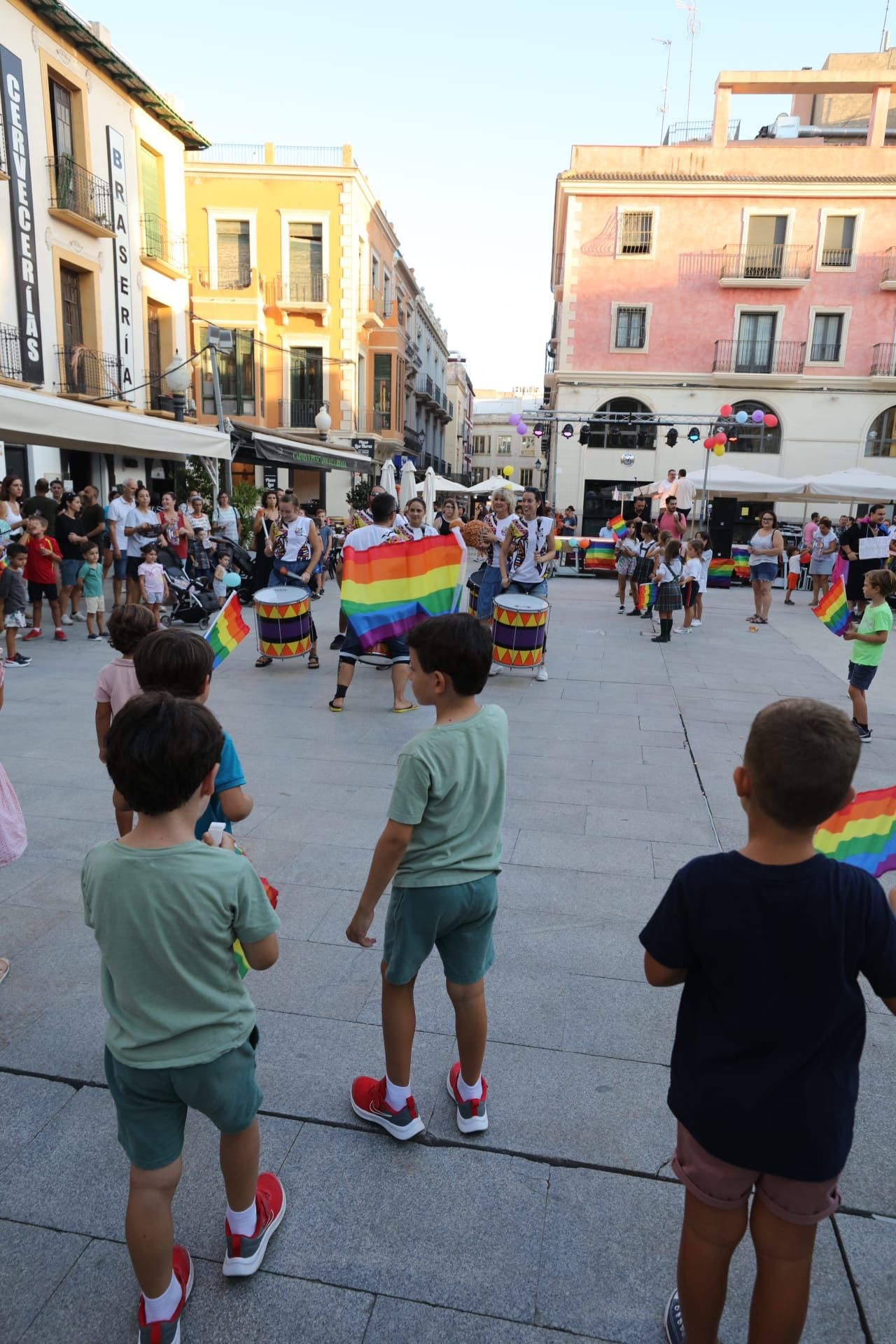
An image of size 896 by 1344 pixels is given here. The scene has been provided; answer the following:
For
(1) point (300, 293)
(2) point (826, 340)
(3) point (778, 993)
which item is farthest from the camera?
(1) point (300, 293)

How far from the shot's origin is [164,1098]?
175cm

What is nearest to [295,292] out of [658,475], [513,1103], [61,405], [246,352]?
[246,352]

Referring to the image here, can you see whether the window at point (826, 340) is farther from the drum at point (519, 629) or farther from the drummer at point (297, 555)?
the drummer at point (297, 555)

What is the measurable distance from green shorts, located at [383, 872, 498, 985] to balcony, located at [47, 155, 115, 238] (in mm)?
16928

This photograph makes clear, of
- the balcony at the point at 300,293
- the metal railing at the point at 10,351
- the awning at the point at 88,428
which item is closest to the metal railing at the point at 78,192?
the metal railing at the point at 10,351

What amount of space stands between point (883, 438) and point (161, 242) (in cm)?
2236

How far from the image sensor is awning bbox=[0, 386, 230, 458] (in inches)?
336

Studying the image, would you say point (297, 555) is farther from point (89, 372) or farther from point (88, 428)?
point (89, 372)

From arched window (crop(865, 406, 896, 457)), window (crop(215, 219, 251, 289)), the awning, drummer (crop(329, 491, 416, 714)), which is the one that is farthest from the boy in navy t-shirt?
window (crop(215, 219, 251, 289))

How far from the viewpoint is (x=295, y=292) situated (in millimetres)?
29609

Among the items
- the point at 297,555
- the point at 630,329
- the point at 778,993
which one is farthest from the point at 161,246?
the point at 778,993

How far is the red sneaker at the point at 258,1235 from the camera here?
77.1 inches

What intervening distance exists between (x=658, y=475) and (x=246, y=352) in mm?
14766

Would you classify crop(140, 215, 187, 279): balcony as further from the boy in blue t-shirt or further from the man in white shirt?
the boy in blue t-shirt
